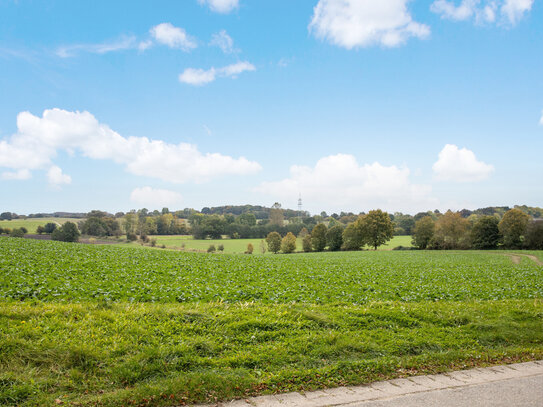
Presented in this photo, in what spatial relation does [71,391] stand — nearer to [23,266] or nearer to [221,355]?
[221,355]

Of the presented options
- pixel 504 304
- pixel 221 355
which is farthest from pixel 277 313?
pixel 504 304

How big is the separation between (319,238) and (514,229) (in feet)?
126

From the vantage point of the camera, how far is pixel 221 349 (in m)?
6.54

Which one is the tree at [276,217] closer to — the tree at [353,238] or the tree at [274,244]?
the tree at [274,244]

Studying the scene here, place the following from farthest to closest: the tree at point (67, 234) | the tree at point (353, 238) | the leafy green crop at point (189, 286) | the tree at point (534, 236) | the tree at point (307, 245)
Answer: the tree at point (307, 245)
the tree at point (67, 234)
the tree at point (353, 238)
the tree at point (534, 236)
the leafy green crop at point (189, 286)

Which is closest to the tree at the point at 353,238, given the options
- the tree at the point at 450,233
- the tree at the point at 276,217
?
the tree at the point at 450,233

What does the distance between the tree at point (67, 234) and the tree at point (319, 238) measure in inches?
2160

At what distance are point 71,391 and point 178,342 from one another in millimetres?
1998

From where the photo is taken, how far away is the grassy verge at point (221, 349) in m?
5.09

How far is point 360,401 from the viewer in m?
4.88

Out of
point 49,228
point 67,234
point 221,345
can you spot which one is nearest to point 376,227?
point 221,345

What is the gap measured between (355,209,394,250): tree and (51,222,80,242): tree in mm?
64031

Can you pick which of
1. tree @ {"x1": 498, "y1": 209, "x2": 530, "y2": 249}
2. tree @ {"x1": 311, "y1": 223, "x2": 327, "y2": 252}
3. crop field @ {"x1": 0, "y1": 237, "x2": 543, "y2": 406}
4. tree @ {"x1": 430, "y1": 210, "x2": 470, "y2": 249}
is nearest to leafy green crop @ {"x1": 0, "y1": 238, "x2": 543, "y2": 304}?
crop field @ {"x1": 0, "y1": 237, "x2": 543, "y2": 406}

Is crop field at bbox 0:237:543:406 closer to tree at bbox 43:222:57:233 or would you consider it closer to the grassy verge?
the grassy verge
